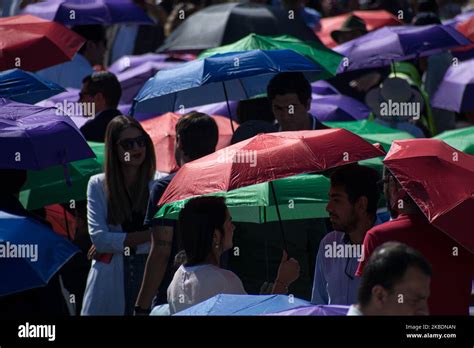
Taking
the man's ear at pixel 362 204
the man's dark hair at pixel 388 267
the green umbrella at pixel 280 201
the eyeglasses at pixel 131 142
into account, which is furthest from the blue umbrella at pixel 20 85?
the man's dark hair at pixel 388 267

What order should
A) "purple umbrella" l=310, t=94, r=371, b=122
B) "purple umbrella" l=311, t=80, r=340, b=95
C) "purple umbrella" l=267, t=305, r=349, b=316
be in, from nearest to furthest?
"purple umbrella" l=267, t=305, r=349, b=316 → "purple umbrella" l=310, t=94, r=371, b=122 → "purple umbrella" l=311, t=80, r=340, b=95

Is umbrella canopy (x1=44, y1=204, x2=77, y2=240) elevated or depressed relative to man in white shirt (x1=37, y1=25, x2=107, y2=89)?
depressed

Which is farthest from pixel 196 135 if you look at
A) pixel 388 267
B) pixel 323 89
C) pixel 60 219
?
pixel 323 89

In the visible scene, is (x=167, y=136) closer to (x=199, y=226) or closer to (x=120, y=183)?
(x=120, y=183)

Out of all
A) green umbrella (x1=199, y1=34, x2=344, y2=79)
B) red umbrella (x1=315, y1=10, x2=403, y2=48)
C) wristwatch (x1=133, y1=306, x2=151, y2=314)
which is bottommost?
wristwatch (x1=133, y1=306, x2=151, y2=314)

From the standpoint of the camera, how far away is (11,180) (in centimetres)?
852

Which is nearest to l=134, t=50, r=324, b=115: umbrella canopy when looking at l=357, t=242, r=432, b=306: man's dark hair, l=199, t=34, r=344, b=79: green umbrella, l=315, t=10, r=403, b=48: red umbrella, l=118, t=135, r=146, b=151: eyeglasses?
l=199, t=34, r=344, b=79: green umbrella

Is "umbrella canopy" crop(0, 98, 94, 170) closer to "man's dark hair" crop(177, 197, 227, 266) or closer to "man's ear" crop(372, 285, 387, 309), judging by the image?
"man's dark hair" crop(177, 197, 227, 266)

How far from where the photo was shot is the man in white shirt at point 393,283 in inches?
220

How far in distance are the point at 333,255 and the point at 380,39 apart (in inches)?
200

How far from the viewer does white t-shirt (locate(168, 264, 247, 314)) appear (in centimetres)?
716

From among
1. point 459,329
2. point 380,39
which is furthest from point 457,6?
point 459,329

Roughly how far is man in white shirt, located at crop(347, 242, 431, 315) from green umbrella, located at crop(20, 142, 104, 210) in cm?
447

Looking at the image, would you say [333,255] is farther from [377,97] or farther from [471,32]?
[471,32]
